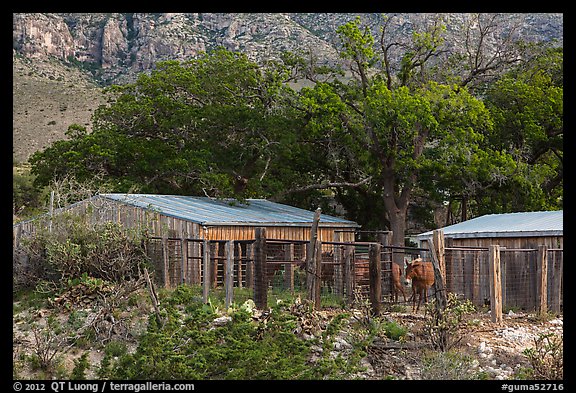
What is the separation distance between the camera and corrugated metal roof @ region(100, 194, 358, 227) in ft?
78.8

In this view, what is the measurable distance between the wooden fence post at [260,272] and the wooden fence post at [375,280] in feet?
7.63

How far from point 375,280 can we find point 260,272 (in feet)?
8.31

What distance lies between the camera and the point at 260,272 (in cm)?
1611

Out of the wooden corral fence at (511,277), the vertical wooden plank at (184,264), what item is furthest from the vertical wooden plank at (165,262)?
the wooden corral fence at (511,277)

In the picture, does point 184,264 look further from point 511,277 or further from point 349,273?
point 511,277

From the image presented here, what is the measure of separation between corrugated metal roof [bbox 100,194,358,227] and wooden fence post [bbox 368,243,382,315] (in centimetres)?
878

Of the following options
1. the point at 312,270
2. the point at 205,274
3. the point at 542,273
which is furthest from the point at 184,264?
the point at 542,273

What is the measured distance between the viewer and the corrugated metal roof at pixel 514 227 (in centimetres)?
1962

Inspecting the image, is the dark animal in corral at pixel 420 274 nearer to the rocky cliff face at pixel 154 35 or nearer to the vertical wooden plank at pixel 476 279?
the vertical wooden plank at pixel 476 279

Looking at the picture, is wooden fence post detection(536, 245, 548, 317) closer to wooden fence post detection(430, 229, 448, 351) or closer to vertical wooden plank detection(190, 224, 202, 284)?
wooden fence post detection(430, 229, 448, 351)

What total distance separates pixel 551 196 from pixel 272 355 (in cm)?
2617

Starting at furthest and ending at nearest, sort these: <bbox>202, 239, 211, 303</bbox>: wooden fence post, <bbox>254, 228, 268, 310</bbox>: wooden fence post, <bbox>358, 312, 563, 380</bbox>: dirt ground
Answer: <bbox>202, 239, 211, 303</bbox>: wooden fence post → <bbox>254, 228, 268, 310</bbox>: wooden fence post → <bbox>358, 312, 563, 380</bbox>: dirt ground

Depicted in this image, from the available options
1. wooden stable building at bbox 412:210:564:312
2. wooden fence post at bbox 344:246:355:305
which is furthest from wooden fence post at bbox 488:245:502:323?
wooden fence post at bbox 344:246:355:305

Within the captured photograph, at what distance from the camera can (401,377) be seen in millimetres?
12375
